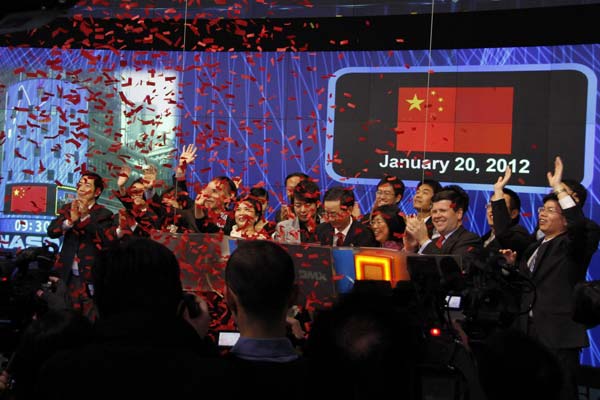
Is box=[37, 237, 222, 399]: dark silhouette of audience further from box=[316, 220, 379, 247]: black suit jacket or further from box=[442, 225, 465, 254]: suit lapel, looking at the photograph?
box=[316, 220, 379, 247]: black suit jacket

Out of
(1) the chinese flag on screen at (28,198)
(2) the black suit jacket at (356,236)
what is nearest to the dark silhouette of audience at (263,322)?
(2) the black suit jacket at (356,236)

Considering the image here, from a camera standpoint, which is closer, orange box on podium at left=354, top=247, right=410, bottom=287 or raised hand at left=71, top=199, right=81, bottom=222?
orange box on podium at left=354, top=247, right=410, bottom=287

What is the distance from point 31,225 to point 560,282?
4.55 metres

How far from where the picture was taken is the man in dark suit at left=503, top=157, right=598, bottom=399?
14.0ft

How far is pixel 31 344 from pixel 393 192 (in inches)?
153

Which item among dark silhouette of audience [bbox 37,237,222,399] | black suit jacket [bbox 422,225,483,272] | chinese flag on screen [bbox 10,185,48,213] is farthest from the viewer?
chinese flag on screen [bbox 10,185,48,213]

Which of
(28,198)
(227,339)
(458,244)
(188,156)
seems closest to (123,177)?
(188,156)

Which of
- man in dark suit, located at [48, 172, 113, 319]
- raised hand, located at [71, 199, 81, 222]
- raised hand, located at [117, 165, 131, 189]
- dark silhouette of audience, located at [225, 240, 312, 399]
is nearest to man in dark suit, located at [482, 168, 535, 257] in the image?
man in dark suit, located at [48, 172, 113, 319]

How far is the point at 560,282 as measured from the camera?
4.36 m

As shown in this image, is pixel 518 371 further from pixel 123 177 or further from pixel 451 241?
pixel 123 177

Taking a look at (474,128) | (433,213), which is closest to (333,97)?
(474,128)

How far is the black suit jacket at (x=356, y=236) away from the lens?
4902 millimetres

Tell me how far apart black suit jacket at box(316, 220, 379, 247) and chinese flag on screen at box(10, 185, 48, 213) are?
2.96 metres

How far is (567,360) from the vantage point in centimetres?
432
